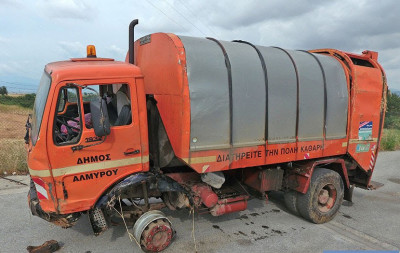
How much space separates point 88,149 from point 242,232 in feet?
9.29

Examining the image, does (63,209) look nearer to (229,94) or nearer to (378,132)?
(229,94)

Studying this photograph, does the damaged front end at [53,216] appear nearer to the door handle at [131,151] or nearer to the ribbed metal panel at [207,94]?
the door handle at [131,151]

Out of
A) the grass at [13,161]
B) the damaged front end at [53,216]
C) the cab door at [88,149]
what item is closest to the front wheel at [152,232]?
the cab door at [88,149]

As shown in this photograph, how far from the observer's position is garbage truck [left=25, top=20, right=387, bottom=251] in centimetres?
346

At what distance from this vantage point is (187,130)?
3.70 m

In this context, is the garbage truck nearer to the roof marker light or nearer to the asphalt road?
the roof marker light

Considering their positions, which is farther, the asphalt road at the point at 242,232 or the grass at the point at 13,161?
the grass at the point at 13,161

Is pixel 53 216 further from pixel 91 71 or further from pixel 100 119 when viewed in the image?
pixel 91 71

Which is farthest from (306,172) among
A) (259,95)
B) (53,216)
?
(53,216)

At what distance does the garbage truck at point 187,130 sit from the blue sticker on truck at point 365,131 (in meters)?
0.03

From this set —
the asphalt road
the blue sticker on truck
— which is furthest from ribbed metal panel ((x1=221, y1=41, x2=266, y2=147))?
the blue sticker on truck

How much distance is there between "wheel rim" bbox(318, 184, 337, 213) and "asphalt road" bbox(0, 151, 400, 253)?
295 millimetres

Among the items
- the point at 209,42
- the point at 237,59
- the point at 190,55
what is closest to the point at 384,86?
the point at 237,59

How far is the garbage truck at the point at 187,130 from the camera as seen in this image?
11.3 feet
